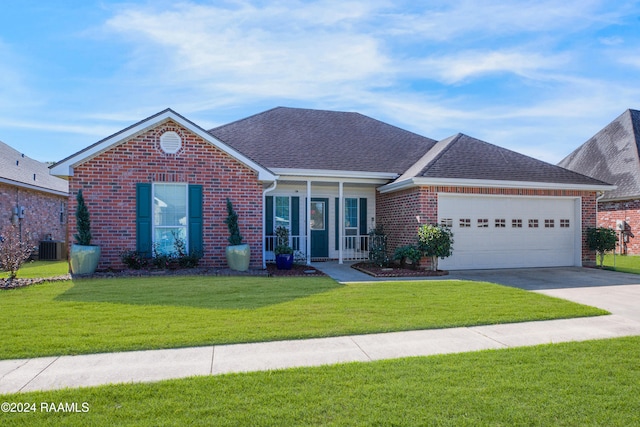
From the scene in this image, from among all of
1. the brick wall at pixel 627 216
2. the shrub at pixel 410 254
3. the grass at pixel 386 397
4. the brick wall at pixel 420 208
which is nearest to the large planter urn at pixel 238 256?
the shrub at pixel 410 254

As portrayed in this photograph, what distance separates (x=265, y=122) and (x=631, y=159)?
16688 millimetres

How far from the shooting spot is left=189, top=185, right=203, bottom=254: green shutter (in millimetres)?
10922

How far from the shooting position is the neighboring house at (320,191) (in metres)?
10.5

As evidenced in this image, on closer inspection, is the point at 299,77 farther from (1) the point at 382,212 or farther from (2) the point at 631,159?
(2) the point at 631,159

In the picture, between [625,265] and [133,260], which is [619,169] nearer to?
[625,265]

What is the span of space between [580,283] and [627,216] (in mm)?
10997

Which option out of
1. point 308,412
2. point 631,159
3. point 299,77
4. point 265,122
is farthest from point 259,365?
point 631,159

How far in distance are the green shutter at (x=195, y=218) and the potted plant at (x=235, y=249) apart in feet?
2.56

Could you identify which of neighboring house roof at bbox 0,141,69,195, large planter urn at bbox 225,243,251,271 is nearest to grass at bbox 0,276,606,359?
large planter urn at bbox 225,243,251,271

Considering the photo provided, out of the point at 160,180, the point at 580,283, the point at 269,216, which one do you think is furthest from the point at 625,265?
the point at 160,180

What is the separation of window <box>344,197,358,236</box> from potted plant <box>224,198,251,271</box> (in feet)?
15.4

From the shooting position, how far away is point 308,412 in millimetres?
3111

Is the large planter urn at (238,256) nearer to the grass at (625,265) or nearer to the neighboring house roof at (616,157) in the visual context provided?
the grass at (625,265)

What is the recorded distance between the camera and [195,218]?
1094 centimetres
